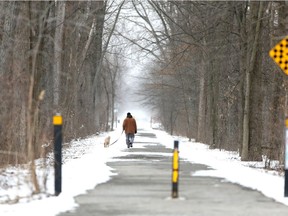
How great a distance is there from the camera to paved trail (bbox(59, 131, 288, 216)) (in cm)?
812

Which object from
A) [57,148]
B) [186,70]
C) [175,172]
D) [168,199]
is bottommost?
[168,199]

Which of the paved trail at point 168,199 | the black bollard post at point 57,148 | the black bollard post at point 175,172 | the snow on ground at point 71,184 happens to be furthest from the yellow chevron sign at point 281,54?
the black bollard post at point 57,148

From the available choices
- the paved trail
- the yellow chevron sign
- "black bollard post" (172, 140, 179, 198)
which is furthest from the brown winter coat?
"black bollard post" (172, 140, 179, 198)

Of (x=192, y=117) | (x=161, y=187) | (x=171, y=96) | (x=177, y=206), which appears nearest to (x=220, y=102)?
(x=192, y=117)

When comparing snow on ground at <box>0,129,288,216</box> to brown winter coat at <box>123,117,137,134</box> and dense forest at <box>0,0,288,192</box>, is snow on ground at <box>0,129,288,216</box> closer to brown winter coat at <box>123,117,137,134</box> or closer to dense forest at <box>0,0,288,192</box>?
dense forest at <box>0,0,288,192</box>

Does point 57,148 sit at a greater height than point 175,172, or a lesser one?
greater

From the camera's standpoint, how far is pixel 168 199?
926cm

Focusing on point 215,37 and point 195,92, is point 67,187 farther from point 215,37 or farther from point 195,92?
point 195,92

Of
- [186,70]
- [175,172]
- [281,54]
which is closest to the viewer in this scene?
[175,172]

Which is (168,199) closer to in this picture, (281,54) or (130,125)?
(281,54)

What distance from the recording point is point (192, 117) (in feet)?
148

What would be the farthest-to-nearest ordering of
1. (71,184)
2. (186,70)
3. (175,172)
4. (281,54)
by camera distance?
(186,70) < (281,54) < (71,184) < (175,172)

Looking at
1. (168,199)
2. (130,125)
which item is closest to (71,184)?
(168,199)

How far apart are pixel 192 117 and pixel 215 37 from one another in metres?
23.1
